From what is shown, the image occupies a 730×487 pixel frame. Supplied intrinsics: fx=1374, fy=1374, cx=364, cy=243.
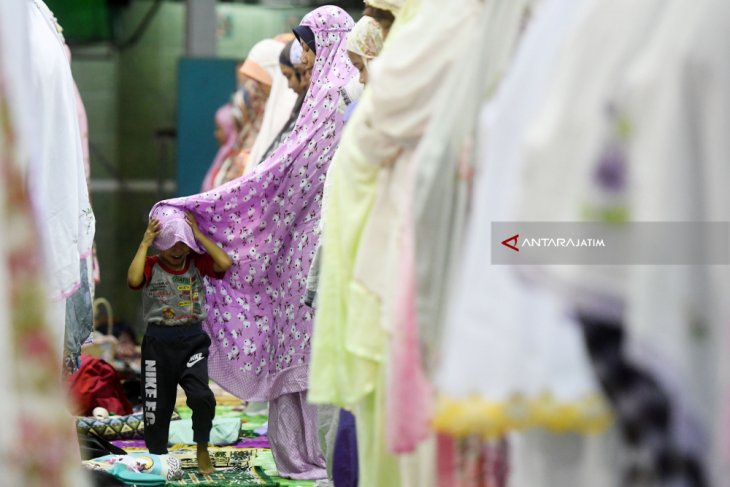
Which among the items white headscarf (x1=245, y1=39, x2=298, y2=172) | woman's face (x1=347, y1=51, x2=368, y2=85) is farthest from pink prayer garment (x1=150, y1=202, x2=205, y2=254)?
white headscarf (x1=245, y1=39, x2=298, y2=172)

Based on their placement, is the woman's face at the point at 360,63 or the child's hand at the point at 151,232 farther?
the child's hand at the point at 151,232

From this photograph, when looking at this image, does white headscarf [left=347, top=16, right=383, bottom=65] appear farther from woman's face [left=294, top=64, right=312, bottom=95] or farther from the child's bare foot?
the child's bare foot

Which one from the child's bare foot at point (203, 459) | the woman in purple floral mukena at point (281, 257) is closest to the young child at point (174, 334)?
the child's bare foot at point (203, 459)

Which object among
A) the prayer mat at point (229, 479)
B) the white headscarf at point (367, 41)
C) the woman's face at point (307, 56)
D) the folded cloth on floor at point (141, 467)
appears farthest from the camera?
the woman's face at point (307, 56)

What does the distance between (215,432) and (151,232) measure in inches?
59.7

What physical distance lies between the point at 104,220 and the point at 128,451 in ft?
26.5

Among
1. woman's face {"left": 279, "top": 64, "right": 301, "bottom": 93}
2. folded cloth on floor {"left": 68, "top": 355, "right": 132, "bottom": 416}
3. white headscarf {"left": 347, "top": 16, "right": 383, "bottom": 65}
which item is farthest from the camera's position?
folded cloth on floor {"left": 68, "top": 355, "right": 132, "bottom": 416}

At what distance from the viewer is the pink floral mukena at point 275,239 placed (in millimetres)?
5645

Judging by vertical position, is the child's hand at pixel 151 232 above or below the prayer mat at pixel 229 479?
above

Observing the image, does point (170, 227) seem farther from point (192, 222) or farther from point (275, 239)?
point (275, 239)

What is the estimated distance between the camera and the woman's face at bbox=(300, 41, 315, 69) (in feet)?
19.1

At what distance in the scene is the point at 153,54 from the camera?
46.5 feet

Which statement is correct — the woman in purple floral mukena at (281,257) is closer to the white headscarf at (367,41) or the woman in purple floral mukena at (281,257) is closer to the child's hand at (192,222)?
the child's hand at (192,222)

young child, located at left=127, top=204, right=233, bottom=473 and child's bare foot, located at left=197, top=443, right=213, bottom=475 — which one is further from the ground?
young child, located at left=127, top=204, right=233, bottom=473
